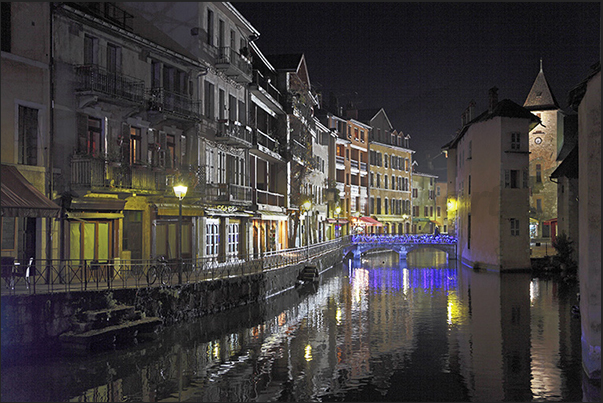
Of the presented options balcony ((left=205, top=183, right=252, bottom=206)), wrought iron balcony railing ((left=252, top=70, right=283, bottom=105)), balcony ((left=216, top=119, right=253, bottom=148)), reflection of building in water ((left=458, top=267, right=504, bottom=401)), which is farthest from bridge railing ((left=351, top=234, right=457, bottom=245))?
balcony ((left=205, top=183, right=252, bottom=206))

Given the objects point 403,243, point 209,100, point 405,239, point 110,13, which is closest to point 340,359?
point 209,100

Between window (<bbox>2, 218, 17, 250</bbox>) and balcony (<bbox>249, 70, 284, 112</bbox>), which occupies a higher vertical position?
balcony (<bbox>249, 70, 284, 112</bbox>)

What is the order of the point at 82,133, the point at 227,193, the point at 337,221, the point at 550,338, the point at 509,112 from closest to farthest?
the point at 550,338, the point at 82,133, the point at 227,193, the point at 509,112, the point at 337,221

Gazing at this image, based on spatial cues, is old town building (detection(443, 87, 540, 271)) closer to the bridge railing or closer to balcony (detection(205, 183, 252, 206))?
the bridge railing

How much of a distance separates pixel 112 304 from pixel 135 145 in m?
10.1

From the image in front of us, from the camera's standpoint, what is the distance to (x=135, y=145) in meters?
29.8

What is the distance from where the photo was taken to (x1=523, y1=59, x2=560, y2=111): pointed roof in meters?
72.2

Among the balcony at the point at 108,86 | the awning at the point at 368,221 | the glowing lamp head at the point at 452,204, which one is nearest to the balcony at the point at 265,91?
the balcony at the point at 108,86

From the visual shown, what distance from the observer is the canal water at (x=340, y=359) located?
16141 mm

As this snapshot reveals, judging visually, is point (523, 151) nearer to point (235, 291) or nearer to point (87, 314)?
point (235, 291)

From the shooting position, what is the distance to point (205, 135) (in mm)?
34875

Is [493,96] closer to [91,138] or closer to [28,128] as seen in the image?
[91,138]

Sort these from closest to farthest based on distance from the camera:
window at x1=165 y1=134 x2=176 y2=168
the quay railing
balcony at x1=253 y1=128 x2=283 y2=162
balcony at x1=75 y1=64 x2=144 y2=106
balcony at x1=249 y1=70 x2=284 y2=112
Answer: the quay railing
balcony at x1=75 y1=64 x2=144 y2=106
window at x1=165 y1=134 x2=176 y2=168
balcony at x1=253 y1=128 x2=283 y2=162
balcony at x1=249 y1=70 x2=284 y2=112

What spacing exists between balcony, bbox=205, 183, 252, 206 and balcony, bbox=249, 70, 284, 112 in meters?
7.50
